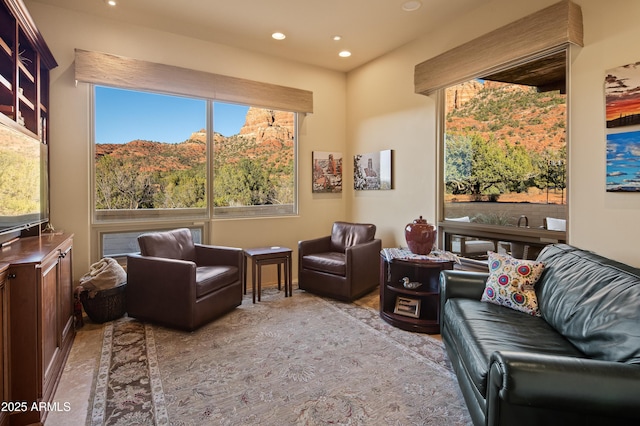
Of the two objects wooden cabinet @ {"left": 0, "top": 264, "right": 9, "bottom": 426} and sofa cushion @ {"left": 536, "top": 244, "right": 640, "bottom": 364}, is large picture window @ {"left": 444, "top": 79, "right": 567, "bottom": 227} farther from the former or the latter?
wooden cabinet @ {"left": 0, "top": 264, "right": 9, "bottom": 426}

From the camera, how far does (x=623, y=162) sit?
8.43 ft

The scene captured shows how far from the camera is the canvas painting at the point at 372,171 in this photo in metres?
4.81

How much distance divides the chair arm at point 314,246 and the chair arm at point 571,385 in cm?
326

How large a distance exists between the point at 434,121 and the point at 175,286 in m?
3.35

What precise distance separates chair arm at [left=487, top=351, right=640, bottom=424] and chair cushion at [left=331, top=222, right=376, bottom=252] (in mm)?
3164

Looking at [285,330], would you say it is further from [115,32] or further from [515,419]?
[115,32]

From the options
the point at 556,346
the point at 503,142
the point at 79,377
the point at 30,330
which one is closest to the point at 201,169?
the point at 79,377

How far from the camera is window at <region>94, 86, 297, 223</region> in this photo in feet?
13.1

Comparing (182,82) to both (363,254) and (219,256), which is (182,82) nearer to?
(219,256)

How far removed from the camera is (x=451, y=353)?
2.40 metres

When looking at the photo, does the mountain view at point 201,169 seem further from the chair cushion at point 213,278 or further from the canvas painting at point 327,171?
the chair cushion at point 213,278

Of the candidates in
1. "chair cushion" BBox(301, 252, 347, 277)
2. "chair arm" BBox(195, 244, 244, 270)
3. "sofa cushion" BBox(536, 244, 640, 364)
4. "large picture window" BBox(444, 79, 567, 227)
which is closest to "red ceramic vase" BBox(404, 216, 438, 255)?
"large picture window" BBox(444, 79, 567, 227)

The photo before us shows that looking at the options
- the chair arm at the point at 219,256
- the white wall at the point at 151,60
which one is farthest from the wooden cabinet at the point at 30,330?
the chair arm at the point at 219,256

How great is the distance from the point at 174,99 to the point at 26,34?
171 centimetres
